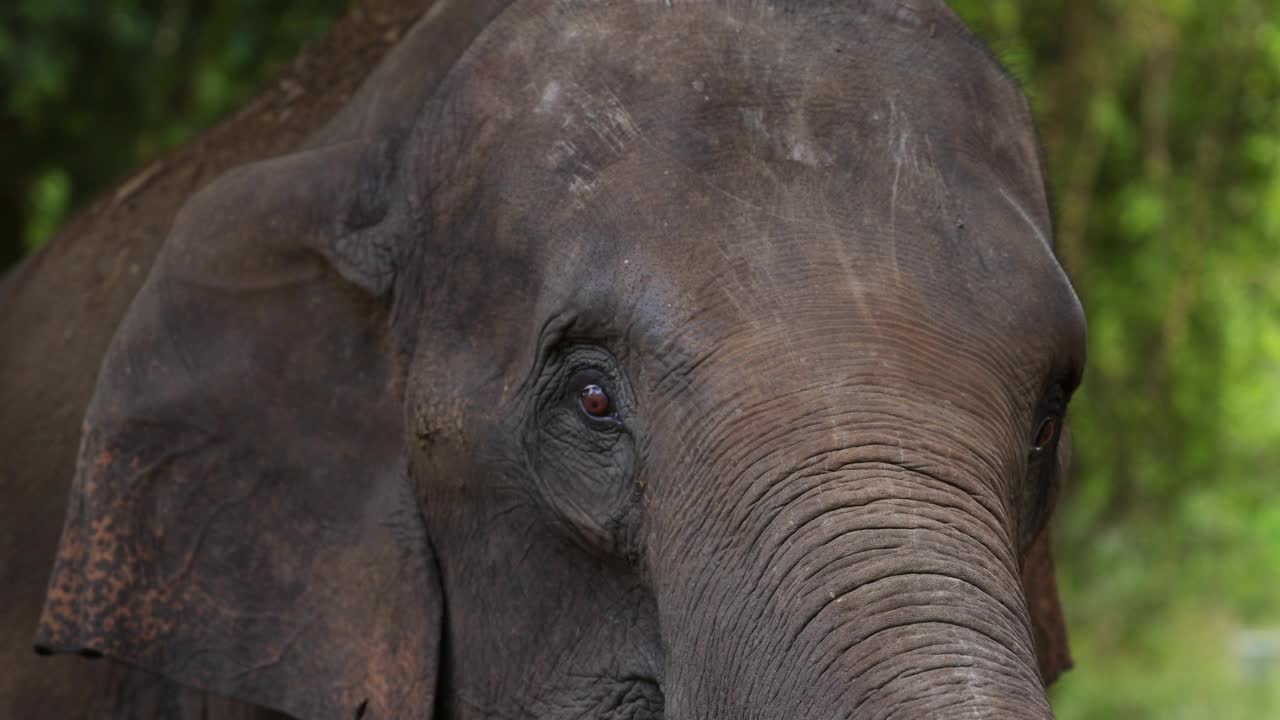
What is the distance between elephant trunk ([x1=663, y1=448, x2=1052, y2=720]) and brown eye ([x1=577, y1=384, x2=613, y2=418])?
0.26m

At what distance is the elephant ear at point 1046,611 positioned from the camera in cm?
339

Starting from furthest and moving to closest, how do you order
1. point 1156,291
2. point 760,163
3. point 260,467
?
point 1156,291
point 260,467
point 760,163

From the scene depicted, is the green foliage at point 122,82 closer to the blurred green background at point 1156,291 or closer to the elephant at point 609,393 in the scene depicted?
the blurred green background at point 1156,291

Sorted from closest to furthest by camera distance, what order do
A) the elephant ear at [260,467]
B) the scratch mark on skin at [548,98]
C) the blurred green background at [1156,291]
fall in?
the scratch mark on skin at [548,98] < the elephant ear at [260,467] < the blurred green background at [1156,291]

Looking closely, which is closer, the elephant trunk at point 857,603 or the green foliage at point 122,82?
the elephant trunk at point 857,603

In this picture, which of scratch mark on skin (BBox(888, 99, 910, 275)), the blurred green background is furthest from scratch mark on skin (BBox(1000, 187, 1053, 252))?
the blurred green background

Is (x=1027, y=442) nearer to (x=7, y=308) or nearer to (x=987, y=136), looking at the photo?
(x=987, y=136)

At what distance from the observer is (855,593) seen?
7.82 ft

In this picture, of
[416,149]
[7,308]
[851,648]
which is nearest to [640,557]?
[851,648]

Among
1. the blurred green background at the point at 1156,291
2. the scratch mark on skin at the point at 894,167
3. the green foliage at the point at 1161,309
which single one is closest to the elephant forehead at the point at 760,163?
the scratch mark on skin at the point at 894,167

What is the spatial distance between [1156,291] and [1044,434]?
6897 mm

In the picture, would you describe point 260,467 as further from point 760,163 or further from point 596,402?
point 760,163

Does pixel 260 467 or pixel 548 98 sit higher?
pixel 548 98

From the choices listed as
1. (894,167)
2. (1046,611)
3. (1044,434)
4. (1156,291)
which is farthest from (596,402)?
(1156,291)
